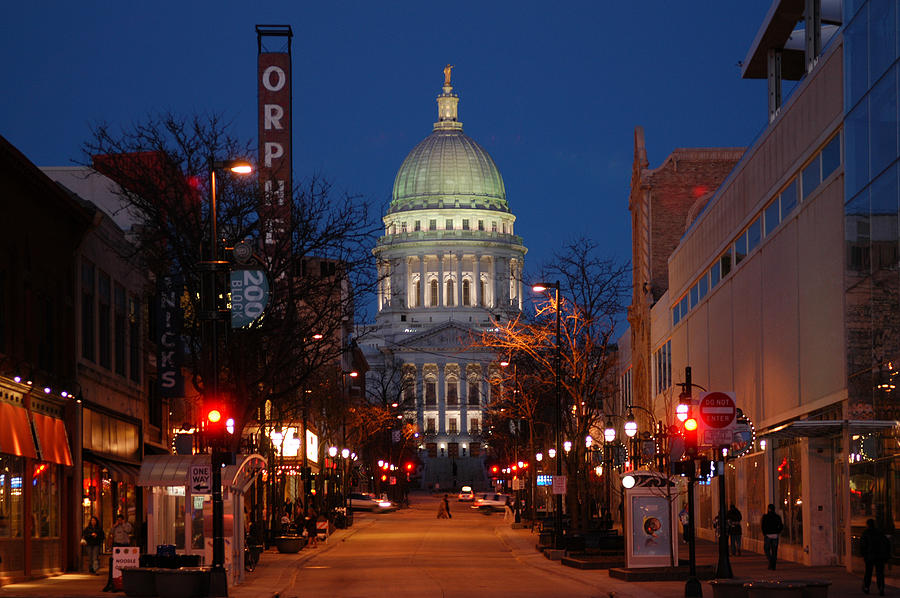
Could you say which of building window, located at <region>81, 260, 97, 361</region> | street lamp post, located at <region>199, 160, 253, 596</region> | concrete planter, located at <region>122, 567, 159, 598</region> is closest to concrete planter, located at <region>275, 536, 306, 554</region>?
building window, located at <region>81, 260, 97, 361</region>

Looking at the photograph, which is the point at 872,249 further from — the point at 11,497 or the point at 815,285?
the point at 11,497

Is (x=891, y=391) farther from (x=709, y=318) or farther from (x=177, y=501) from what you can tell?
(x=709, y=318)

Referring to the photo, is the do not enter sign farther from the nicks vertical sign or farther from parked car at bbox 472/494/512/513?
parked car at bbox 472/494/512/513

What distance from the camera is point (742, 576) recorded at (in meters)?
34.9

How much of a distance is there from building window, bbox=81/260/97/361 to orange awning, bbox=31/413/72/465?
3773 mm

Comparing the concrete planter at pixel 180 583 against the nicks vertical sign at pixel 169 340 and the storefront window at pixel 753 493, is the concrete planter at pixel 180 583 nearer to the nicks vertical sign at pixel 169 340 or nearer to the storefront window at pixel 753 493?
the nicks vertical sign at pixel 169 340

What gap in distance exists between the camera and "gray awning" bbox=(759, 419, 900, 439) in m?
31.4

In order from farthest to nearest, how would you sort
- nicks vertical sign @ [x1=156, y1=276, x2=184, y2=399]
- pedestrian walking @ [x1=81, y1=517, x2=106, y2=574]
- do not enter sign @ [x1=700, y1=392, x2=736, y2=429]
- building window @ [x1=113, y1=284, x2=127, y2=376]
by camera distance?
building window @ [x1=113, y1=284, x2=127, y2=376] → nicks vertical sign @ [x1=156, y1=276, x2=184, y2=399] → pedestrian walking @ [x1=81, y1=517, x2=106, y2=574] → do not enter sign @ [x1=700, y1=392, x2=736, y2=429]

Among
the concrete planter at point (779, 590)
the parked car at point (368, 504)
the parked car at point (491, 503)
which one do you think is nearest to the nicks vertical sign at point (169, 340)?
the concrete planter at point (779, 590)

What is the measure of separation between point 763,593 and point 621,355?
7399 centimetres

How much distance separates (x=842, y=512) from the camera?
37.3 metres

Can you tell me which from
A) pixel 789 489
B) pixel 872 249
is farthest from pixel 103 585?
pixel 789 489

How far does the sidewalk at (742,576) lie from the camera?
3047 cm

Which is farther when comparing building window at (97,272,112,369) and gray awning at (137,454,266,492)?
building window at (97,272,112,369)
